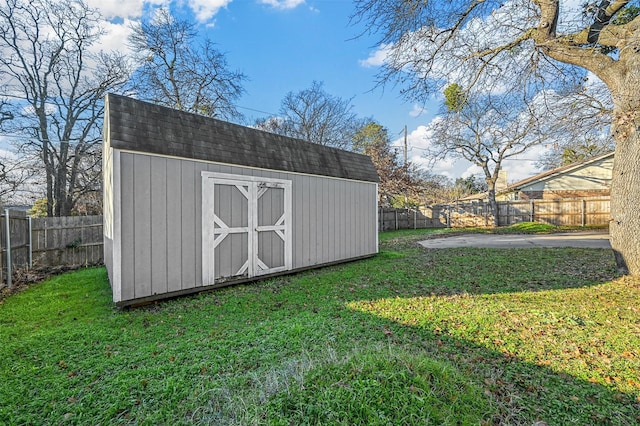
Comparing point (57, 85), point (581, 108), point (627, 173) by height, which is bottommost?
point (627, 173)

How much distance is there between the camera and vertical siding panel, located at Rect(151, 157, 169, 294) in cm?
408

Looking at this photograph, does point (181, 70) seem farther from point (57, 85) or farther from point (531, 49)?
point (531, 49)

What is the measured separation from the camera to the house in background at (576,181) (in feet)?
52.4

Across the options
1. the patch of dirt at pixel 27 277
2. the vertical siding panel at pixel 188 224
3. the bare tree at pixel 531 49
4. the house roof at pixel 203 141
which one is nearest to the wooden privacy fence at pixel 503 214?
the house roof at pixel 203 141

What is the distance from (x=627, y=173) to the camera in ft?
14.5

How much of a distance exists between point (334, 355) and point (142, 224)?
325 centimetres

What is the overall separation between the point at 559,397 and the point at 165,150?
4.96 meters

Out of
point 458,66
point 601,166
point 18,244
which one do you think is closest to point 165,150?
point 18,244

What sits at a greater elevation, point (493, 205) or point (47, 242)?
point (493, 205)

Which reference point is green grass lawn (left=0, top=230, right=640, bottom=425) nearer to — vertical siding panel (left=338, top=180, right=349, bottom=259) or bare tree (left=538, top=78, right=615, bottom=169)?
vertical siding panel (left=338, top=180, right=349, bottom=259)

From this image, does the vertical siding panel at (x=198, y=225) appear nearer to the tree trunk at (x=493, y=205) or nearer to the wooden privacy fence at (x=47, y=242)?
the wooden privacy fence at (x=47, y=242)

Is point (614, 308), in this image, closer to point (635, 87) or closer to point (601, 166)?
point (635, 87)

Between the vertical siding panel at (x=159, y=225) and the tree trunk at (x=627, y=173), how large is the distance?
6.94 meters

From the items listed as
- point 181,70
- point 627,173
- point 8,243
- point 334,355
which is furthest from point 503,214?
point 8,243
